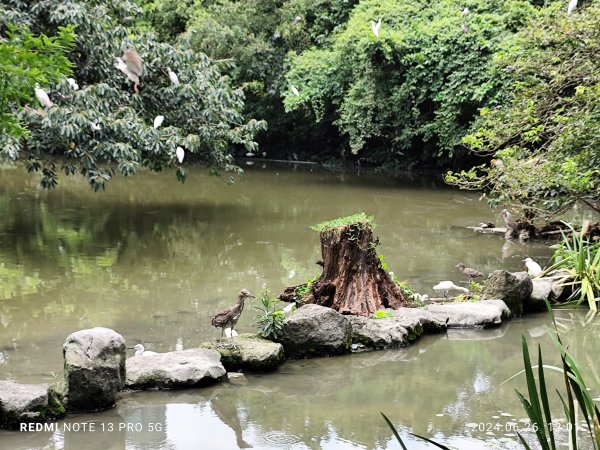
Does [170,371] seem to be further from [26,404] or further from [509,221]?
[509,221]

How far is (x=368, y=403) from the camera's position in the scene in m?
4.89

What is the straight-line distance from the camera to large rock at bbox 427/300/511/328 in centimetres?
669

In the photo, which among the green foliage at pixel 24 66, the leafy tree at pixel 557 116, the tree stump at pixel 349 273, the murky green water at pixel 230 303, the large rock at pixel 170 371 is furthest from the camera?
the leafy tree at pixel 557 116

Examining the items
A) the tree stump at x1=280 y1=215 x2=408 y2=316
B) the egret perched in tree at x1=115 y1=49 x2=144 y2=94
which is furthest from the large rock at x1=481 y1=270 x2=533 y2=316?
the egret perched in tree at x1=115 y1=49 x2=144 y2=94

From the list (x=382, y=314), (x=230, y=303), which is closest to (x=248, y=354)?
(x=382, y=314)

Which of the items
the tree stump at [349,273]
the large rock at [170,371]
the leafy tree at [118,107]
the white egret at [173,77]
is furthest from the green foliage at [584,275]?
the white egret at [173,77]

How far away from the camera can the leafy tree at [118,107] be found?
9.89 m

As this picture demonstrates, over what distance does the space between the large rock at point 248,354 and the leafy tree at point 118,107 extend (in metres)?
5.00

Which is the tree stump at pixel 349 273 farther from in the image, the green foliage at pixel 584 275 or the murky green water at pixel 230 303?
the green foliage at pixel 584 275

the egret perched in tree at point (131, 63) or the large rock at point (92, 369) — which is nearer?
the large rock at point (92, 369)

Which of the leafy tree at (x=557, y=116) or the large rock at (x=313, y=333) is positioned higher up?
the leafy tree at (x=557, y=116)

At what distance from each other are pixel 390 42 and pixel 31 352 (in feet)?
42.0

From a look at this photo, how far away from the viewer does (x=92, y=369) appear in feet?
14.9

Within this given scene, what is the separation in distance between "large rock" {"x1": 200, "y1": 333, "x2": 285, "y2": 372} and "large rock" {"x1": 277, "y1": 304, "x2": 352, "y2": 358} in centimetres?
21
